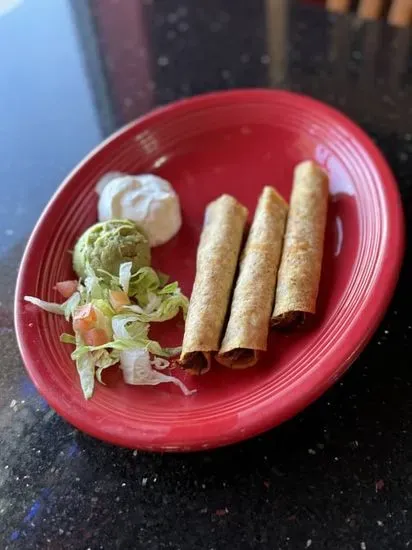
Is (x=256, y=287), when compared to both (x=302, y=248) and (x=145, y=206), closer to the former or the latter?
(x=302, y=248)

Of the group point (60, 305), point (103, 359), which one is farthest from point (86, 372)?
point (60, 305)

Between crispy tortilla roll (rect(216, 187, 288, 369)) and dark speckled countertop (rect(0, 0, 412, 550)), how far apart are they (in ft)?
0.38

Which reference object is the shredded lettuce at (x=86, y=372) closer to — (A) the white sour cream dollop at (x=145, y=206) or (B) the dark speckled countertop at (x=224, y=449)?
(B) the dark speckled countertop at (x=224, y=449)

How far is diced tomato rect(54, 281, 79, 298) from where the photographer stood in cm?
106

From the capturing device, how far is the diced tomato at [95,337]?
0.97 metres

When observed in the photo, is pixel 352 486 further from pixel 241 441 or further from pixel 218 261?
pixel 218 261

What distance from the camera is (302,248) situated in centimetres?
105

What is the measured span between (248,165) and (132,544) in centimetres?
70

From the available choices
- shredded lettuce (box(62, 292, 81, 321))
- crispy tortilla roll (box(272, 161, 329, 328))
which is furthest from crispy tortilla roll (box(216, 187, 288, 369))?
A: shredded lettuce (box(62, 292, 81, 321))

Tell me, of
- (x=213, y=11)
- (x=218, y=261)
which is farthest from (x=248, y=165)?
(x=213, y=11)

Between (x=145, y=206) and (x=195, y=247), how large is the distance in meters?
0.11

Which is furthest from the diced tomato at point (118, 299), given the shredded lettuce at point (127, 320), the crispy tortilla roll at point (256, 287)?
the crispy tortilla roll at point (256, 287)

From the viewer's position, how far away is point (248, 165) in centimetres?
126

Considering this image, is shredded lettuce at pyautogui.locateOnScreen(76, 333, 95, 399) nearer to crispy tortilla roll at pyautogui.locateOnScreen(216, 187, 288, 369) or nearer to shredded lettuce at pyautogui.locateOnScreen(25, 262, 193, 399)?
shredded lettuce at pyautogui.locateOnScreen(25, 262, 193, 399)
